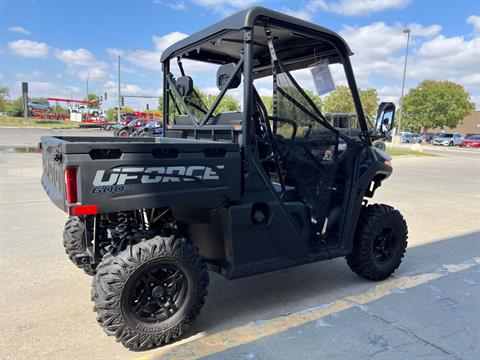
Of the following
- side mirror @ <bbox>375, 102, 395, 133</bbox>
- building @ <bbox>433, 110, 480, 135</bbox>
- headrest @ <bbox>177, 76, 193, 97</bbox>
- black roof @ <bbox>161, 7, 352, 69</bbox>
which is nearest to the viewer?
black roof @ <bbox>161, 7, 352, 69</bbox>

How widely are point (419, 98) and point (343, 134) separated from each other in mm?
53654

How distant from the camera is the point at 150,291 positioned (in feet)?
9.34

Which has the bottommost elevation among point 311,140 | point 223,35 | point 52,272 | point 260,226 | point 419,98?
point 52,272

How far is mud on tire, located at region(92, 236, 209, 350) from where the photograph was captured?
2672mm

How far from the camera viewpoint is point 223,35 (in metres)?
3.45

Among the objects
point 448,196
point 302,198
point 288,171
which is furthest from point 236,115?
point 448,196

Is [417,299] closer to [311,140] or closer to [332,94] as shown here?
[311,140]

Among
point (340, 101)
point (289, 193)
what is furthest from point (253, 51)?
point (289, 193)

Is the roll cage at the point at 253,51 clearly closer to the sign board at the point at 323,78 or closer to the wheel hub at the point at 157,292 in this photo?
the sign board at the point at 323,78

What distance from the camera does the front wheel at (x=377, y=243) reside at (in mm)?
3941

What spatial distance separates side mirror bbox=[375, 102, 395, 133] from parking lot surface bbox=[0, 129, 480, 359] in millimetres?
1566

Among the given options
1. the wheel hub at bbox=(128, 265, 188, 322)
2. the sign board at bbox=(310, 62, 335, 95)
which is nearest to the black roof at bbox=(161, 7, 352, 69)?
the sign board at bbox=(310, 62, 335, 95)

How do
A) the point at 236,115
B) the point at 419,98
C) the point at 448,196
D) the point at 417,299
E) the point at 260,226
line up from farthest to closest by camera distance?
the point at 419,98, the point at 448,196, the point at 417,299, the point at 236,115, the point at 260,226

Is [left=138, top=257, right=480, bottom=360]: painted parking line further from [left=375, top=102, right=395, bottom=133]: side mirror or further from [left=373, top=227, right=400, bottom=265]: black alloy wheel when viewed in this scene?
[left=375, top=102, right=395, bottom=133]: side mirror
